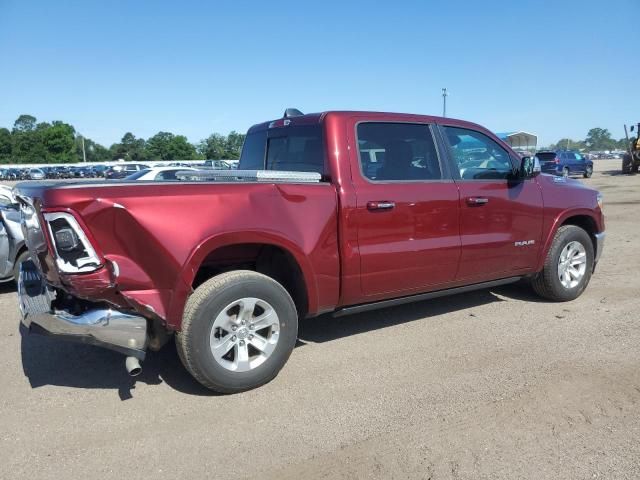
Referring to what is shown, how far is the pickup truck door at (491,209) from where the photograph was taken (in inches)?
178

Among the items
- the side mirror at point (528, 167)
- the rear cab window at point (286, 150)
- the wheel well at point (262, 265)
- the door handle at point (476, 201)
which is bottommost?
the wheel well at point (262, 265)

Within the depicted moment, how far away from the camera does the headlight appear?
112 inches

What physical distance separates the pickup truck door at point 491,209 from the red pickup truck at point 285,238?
Result: 14mm

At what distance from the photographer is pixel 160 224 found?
3.02m

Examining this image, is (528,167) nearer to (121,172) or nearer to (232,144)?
(121,172)

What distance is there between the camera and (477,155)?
15.8 feet

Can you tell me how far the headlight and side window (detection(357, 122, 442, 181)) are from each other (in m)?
2.07

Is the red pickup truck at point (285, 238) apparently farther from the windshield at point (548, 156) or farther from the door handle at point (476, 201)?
the windshield at point (548, 156)

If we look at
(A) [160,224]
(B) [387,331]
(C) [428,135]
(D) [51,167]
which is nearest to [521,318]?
(B) [387,331]

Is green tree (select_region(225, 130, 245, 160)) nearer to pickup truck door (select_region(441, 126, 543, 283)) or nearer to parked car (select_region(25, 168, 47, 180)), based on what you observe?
parked car (select_region(25, 168, 47, 180))

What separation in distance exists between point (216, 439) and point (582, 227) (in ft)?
15.5

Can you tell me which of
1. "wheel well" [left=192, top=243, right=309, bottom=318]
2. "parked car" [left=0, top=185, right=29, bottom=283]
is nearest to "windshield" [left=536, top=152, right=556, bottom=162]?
"parked car" [left=0, top=185, right=29, bottom=283]

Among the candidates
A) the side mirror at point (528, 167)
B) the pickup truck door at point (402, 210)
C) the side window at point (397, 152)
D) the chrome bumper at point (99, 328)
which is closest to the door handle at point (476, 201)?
the pickup truck door at point (402, 210)

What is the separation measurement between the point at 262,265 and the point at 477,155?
Answer: 2.37m
